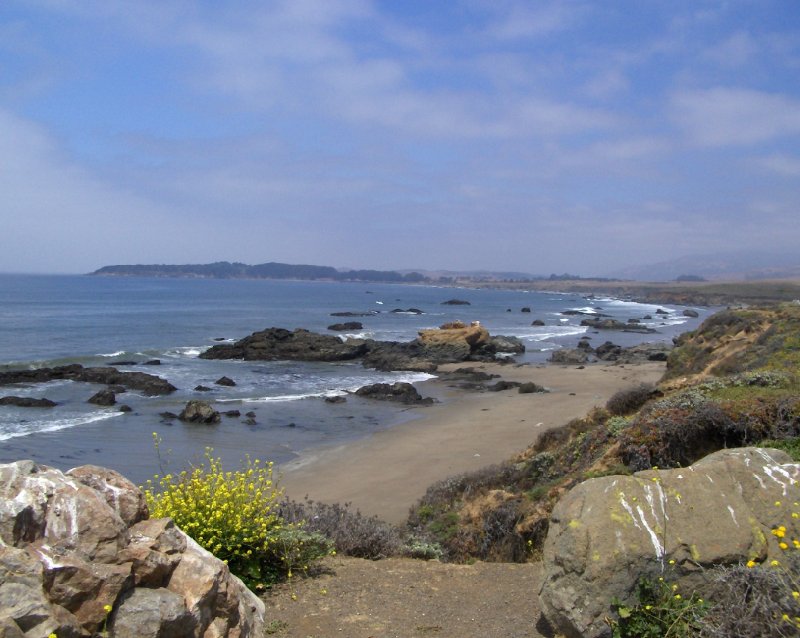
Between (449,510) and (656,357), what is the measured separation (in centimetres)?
3653

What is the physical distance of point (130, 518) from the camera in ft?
15.0

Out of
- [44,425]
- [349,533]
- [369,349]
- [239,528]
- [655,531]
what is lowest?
[44,425]

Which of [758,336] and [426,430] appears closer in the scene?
[758,336]

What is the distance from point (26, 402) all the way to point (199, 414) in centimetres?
844

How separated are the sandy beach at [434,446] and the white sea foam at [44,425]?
9.79 meters

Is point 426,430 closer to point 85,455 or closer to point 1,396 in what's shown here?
point 85,455

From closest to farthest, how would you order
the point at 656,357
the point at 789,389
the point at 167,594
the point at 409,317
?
the point at 167,594
the point at 789,389
the point at 656,357
the point at 409,317

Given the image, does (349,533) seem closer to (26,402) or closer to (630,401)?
(630,401)

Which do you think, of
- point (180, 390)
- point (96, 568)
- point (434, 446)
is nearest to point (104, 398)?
point (180, 390)

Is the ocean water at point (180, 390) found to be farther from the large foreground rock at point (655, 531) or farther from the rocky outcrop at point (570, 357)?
the large foreground rock at point (655, 531)

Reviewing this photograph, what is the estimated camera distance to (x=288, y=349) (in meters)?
45.2

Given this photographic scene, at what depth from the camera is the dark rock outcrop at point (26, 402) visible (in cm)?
2762

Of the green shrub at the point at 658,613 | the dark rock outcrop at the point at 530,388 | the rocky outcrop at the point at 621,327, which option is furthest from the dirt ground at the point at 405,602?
the rocky outcrop at the point at 621,327

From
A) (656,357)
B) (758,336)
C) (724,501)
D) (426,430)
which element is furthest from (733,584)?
(656,357)
